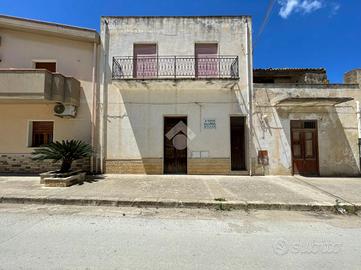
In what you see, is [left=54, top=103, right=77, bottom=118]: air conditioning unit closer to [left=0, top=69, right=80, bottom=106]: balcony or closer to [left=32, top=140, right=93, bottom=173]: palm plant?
[left=0, top=69, right=80, bottom=106]: balcony

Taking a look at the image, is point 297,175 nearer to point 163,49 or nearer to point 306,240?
point 306,240

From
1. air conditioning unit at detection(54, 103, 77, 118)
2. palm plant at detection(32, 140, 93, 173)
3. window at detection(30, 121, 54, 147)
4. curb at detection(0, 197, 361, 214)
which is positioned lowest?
curb at detection(0, 197, 361, 214)

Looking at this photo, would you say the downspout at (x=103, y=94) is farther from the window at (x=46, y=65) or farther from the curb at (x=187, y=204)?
the curb at (x=187, y=204)

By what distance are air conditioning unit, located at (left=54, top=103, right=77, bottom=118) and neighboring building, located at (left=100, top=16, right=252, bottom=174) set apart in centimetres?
133

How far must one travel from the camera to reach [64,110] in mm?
10211

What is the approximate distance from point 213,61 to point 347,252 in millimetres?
9420

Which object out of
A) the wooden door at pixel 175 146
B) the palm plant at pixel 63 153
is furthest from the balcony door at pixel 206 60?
the palm plant at pixel 63 153

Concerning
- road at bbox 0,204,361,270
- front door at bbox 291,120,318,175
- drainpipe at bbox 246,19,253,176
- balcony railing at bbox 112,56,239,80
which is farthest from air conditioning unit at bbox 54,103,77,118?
front door at bbox 291,120,318,175

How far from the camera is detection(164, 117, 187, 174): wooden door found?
10.9 meters

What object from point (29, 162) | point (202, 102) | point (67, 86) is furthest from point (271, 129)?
point (29, 162)

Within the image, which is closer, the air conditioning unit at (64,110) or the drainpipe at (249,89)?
the air conditioning unit at (64,110)

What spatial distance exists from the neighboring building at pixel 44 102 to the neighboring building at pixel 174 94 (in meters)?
0.86

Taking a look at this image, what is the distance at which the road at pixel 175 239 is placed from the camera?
9.71 ft

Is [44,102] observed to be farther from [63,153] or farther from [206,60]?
[206,60]
